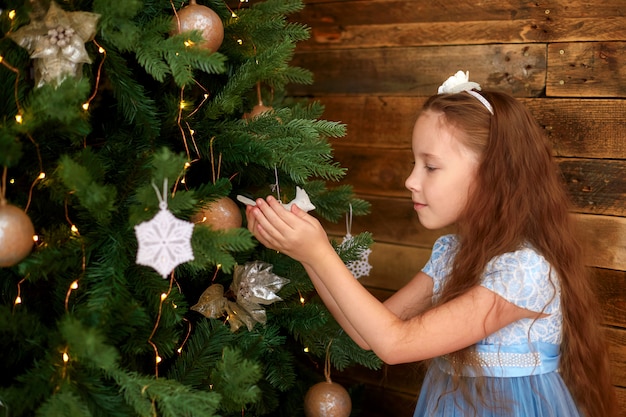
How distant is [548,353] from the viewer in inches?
48.2

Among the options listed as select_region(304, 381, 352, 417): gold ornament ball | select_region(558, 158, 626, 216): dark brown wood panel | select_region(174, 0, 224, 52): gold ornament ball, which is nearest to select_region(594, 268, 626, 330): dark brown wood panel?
select_region(558, 158, 626, 216): dark brown wood panel

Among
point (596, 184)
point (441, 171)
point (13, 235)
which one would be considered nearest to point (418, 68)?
point (596, 184)

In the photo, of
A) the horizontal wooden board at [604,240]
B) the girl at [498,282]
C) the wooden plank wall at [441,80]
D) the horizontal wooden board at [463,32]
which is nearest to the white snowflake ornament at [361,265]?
the girl at [498,282]

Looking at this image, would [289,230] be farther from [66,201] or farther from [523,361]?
[523,361]

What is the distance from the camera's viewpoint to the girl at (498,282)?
1.12 metres

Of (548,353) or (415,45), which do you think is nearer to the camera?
(548,353)

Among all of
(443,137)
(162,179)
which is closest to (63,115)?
(162,179)

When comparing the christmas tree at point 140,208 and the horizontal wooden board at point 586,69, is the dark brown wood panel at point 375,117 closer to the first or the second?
the horizontal wooden board at point 586,69

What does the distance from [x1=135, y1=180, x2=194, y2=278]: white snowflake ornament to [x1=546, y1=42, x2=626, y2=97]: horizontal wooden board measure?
105cm

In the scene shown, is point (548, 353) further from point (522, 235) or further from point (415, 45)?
point (415, 45)

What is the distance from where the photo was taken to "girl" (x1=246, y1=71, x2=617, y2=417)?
3.68ft

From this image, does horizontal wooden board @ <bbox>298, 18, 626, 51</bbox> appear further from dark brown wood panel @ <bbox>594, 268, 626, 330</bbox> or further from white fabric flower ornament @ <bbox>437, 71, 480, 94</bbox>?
dark brown wood panel @ <bbox>594, 268, 626, 330</bbox>

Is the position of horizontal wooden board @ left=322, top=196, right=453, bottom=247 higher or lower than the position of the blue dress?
lower

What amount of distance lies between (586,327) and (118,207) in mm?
862
